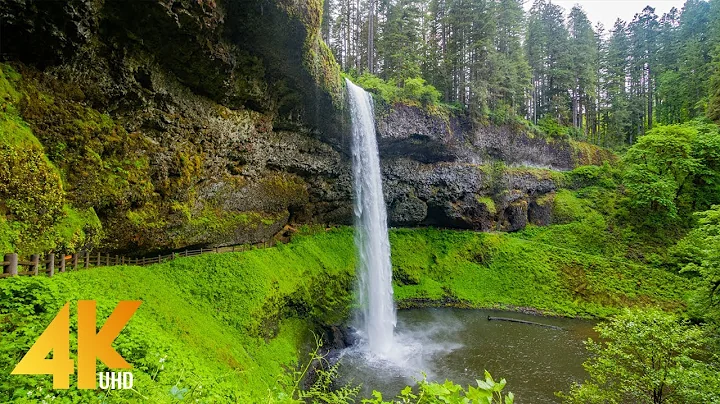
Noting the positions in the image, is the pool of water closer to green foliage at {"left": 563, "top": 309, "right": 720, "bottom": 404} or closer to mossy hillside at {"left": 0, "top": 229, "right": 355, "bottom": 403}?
mossy hillside at {"left": 0, "top": 229, "right": 355, "bottom": 403}

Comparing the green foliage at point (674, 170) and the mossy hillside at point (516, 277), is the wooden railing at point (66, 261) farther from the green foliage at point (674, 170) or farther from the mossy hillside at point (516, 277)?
the green foliage at point (674, 170)

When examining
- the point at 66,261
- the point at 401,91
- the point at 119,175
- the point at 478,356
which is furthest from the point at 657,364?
the point at 401,91

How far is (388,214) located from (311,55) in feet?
49.5

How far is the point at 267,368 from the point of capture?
1157 cm

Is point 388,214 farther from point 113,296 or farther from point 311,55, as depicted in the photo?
point 113,296

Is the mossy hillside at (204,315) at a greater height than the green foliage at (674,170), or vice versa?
the green foliage at (674,170)

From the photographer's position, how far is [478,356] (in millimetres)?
15141

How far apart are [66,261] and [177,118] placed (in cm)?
640

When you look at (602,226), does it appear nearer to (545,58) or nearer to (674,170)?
(674,170)

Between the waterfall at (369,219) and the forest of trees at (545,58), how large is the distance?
9.27 meters

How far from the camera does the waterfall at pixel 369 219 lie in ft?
64.1

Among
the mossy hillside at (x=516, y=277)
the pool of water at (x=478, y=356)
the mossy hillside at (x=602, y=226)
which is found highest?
the mossy hillside at (x=602, y=226)

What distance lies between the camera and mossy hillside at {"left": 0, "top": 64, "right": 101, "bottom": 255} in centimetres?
761

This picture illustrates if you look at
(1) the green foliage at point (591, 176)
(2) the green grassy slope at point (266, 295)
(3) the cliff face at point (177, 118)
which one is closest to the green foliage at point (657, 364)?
(2) the green grassy slope at point (266, 295)
